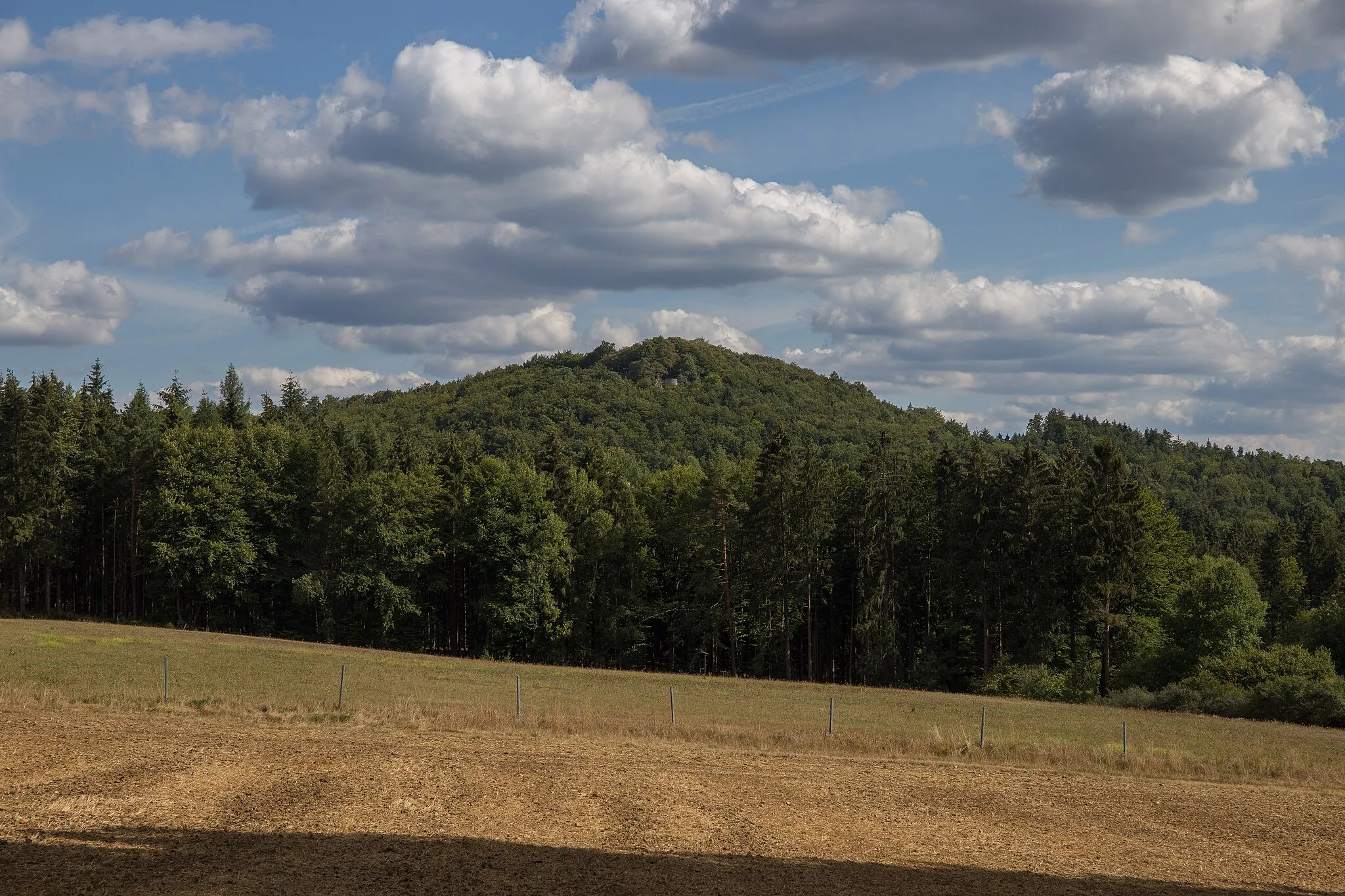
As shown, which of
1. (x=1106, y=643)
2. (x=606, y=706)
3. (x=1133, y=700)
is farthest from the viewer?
(x=1106, y=643)

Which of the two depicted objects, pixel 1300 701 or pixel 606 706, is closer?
pixel 606 706

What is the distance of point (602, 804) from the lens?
2050cm

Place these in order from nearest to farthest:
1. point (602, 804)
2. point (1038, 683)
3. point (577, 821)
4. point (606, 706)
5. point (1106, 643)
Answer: point (577, 821)
point (602, 804)
point (606, 706)
point (1038, 683)
point (1106, 643)

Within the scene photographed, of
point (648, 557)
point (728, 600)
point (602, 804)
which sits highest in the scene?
point (648, 557)

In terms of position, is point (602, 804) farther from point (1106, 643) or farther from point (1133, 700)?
point (1106, 643)

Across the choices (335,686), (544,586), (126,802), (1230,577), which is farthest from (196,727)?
(1230,577)

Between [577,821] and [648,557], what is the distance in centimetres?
5383

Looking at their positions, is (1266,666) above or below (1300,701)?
above

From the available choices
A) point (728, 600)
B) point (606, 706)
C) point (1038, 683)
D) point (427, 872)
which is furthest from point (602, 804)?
point (728, 600)

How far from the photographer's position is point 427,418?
7441 inches

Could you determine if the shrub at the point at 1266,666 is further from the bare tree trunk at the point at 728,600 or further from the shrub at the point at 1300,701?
the bare tree trunk at the point at 728,600

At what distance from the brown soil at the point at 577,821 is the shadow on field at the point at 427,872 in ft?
0.16

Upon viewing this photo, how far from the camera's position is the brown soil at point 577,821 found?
15891 mm

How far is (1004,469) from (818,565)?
42.2ft
